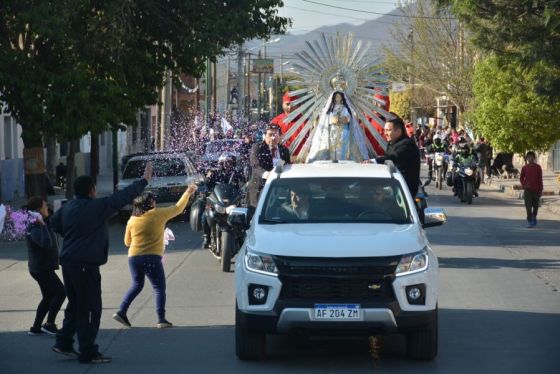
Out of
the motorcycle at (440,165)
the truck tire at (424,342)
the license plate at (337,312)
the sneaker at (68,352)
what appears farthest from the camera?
the motorcycle at (440,165)

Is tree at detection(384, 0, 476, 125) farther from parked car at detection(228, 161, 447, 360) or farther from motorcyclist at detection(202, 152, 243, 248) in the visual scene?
parked car at detection(228, 161, 447, 360)

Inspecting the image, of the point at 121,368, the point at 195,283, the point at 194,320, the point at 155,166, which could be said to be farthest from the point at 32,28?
the point at 121,368

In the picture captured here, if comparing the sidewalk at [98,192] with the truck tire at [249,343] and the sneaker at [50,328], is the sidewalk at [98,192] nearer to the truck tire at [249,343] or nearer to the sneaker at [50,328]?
the sneaker at [50,328]

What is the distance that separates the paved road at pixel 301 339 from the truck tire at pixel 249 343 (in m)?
0.10

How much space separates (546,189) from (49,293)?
90.2 feet

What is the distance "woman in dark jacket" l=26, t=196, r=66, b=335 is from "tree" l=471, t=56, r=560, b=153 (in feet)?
78.9

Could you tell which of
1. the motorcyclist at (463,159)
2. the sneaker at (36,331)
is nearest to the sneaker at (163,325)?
the sneaker at (36,331)

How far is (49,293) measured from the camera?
11.6 metres

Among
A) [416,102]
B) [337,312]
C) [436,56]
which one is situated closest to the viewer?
[337,312]

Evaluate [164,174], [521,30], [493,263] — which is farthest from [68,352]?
[164,174]

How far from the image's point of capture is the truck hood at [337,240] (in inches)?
384

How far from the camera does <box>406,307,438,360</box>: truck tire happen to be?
9.94 metres

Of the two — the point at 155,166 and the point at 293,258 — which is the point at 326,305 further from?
the point at 155,166

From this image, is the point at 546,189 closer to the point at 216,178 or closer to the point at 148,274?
the point at 216,178
